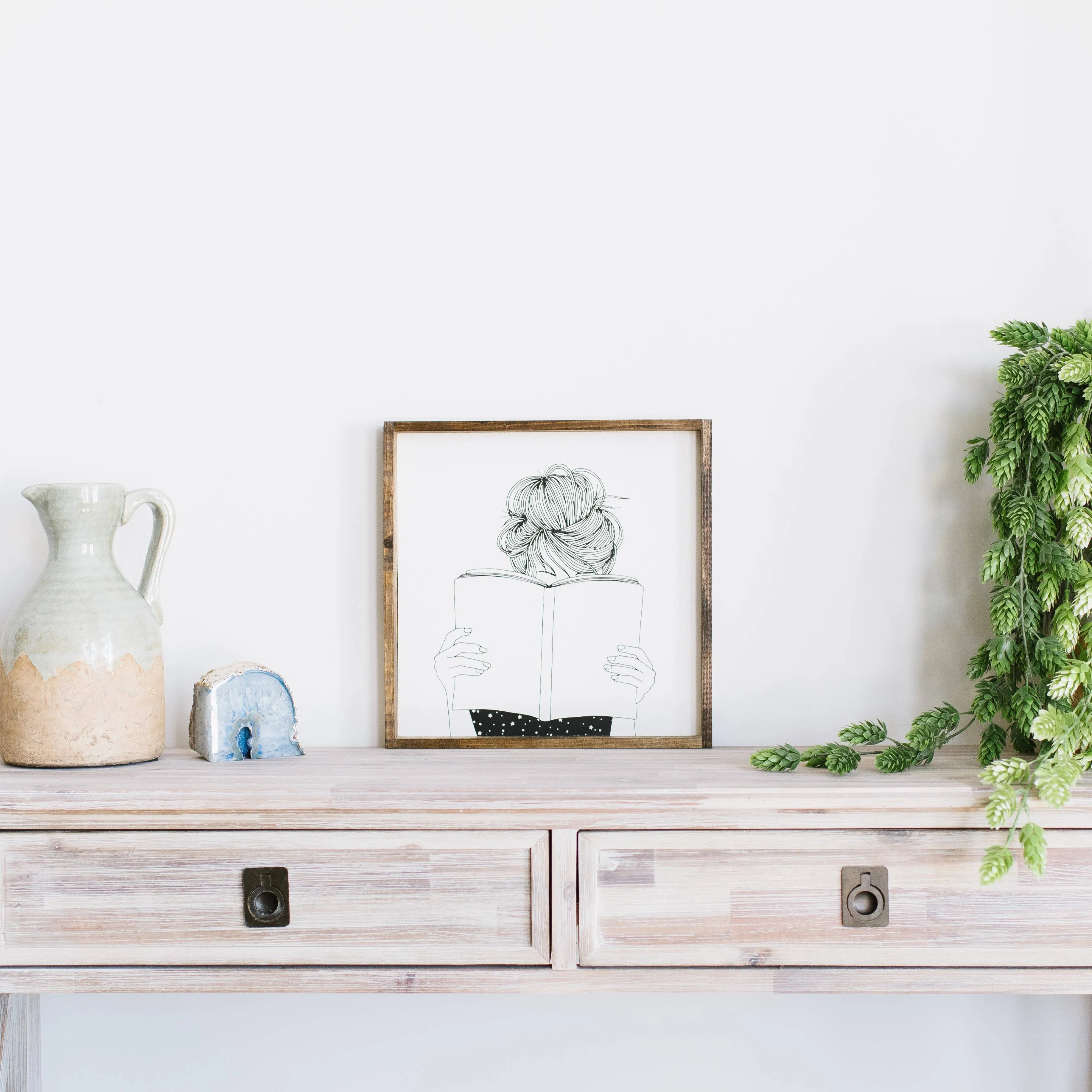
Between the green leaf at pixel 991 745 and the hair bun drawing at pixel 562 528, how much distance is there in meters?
0.52

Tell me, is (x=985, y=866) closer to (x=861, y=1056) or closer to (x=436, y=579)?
(x=861, y=1056)

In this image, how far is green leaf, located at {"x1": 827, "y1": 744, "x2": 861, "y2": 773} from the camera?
1060 mm

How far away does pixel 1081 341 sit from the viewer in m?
1.13

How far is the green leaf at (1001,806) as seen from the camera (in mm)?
939

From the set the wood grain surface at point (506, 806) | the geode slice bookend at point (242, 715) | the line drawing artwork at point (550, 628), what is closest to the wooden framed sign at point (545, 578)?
the line drawing artwork at point (550, 628)

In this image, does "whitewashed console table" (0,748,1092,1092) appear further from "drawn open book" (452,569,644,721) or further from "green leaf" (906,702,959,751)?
"drawn open book" (452,569,644,721)

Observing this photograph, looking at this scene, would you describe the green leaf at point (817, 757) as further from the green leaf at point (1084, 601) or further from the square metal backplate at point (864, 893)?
A: the green leaf at point (1084, 601)

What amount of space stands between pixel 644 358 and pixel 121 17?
0.90 m

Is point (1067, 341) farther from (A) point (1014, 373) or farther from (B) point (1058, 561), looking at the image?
(B) point (1058, 561)

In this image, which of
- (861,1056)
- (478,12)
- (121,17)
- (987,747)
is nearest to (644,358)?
(478,12)

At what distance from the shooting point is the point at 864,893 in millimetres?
991

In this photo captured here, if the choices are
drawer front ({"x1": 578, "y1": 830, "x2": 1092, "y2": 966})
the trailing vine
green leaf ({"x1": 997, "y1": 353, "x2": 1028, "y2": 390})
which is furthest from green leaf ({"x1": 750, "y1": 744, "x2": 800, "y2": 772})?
green leaf ({"x1": 997, "y1": 353, "x2": 1028, "y2": 390})

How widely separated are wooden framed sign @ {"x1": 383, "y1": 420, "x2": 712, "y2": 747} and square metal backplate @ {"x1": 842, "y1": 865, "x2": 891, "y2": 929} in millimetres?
331

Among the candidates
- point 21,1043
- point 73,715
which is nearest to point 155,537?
point 73,715
